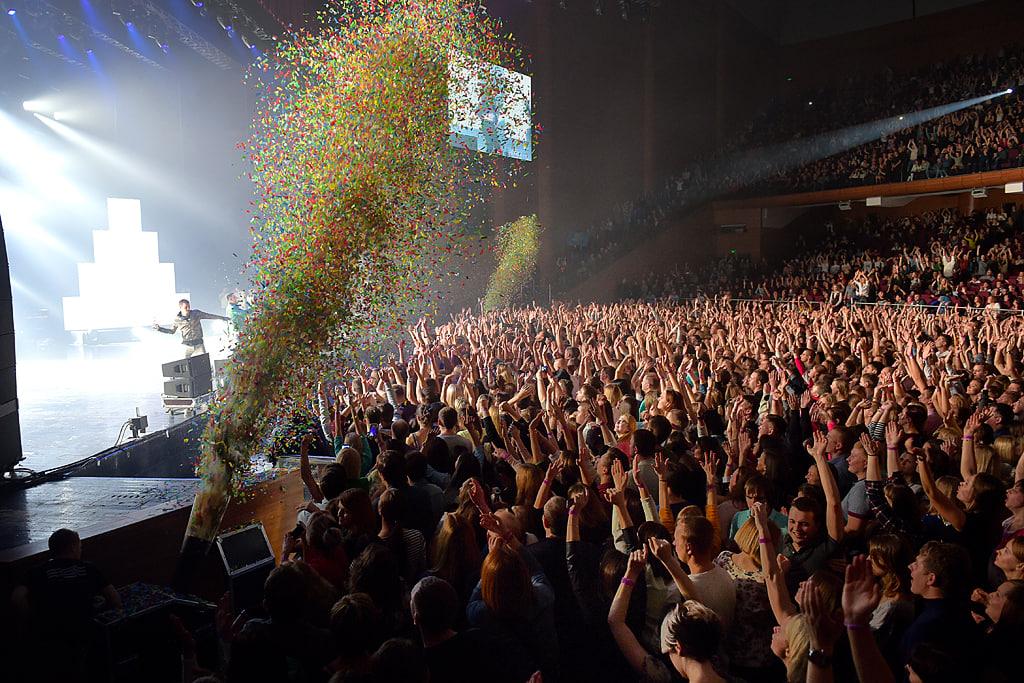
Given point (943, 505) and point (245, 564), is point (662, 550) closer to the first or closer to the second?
point (943, 505)

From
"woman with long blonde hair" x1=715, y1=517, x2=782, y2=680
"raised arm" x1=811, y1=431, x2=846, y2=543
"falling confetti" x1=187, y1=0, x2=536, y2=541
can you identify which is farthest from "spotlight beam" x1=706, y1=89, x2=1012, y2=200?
"woman with long blonde hair" x1=715, y1=517, x2=782, y2=680

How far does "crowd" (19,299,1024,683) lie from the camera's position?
2.51 meters

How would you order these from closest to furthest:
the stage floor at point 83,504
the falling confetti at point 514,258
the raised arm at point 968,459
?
the raised arm at point 968,459
the stage floor at point 83,504
the falling confetti at point 514,258

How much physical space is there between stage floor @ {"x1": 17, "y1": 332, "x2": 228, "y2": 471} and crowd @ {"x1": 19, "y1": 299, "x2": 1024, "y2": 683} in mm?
4937

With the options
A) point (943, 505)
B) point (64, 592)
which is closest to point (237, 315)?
point (64, 592)

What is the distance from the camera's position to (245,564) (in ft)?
13.1

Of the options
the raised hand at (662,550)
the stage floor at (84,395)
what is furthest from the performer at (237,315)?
the raised hand at (662,550)

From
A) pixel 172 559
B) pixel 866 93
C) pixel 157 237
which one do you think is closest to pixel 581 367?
pixel 172 559

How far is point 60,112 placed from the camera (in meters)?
12.7

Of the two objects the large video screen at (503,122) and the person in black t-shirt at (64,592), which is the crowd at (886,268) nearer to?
the large video screen at (503,122)

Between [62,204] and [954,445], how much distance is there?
47.1 feet

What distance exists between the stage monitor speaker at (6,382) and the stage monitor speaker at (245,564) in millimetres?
3640

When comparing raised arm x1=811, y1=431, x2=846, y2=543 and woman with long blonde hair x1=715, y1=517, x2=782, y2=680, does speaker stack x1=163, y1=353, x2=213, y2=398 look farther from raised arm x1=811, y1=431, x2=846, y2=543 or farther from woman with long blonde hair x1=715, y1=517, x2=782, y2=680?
woman with long blonde hair x1=715, y1=517, x2=782, y2=680

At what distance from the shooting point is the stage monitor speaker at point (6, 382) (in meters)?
6.46
